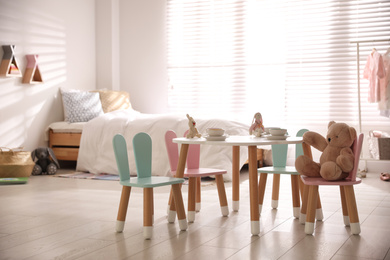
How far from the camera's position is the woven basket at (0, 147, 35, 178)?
474cm

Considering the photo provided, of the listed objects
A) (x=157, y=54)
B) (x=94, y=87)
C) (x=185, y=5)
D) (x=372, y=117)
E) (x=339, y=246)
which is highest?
(x=185, y=5)

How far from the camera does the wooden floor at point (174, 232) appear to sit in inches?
91.6

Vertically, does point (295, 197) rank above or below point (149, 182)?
below

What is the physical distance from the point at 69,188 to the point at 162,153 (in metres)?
0.97

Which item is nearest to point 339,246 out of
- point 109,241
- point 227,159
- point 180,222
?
point 180,222

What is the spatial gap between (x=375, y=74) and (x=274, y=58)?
1.35 meters

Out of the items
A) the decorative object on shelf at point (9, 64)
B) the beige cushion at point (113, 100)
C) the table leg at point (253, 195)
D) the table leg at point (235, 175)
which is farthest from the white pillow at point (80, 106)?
the table leg at point (253, 195)

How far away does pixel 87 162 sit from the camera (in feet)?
17.4

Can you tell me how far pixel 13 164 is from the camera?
4766 mm

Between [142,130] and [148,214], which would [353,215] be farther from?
[142,130]

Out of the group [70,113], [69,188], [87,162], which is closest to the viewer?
A: [69,188]

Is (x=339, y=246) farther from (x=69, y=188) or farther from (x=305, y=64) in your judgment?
(x=305, y=64)

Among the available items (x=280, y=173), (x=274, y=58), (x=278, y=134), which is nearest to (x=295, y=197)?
(x=280, y=173)

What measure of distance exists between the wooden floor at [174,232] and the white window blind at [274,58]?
6.48 feet
